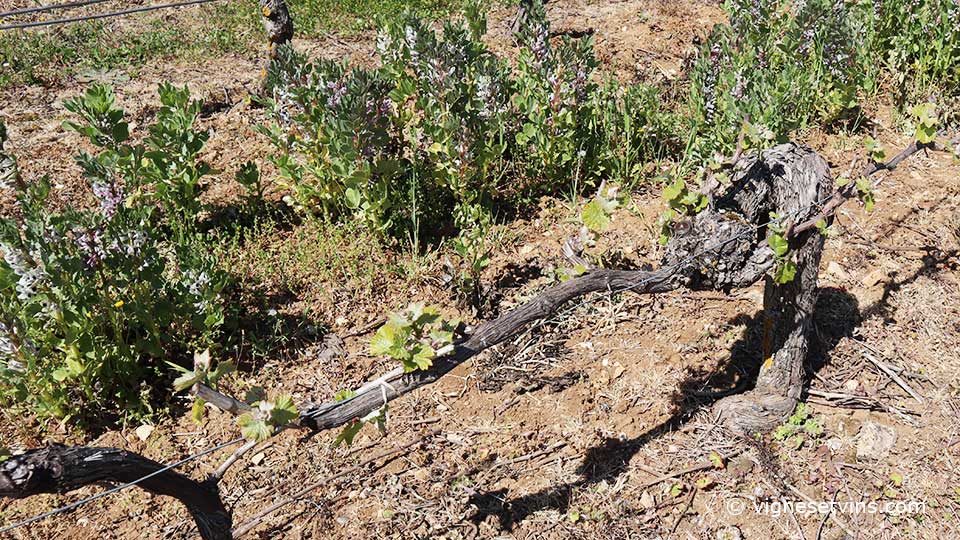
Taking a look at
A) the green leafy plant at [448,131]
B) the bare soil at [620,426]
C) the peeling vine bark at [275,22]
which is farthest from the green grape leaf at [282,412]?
the peeling vine bark at [275,22]

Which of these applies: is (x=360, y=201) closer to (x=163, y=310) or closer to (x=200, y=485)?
(x=163, y=310)

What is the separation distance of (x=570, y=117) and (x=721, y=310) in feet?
5.17

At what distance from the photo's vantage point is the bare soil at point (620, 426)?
3150 millimetres

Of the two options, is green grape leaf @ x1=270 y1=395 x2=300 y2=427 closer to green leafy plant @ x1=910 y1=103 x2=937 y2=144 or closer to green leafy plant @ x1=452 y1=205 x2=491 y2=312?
green leafy plant @ x1=452 y1=205 x2=491 y2=312

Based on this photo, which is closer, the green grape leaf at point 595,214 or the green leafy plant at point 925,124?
the green leafy plant at point 925,124

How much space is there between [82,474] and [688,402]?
102 inches

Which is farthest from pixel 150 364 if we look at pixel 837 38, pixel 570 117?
pixel 837 38

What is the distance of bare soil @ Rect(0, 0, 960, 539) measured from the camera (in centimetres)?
315

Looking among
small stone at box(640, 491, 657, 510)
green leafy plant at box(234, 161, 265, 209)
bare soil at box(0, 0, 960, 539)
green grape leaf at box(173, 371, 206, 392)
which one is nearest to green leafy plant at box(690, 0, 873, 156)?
bare soil at box(0, 0, 960, 539)

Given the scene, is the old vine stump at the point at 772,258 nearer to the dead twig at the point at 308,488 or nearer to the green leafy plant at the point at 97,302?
the dead twig at the point at 308,488

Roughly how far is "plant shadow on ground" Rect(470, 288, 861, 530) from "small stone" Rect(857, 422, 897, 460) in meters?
0.38

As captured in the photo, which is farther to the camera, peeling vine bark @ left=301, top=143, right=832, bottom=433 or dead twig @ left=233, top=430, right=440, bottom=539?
dead twig @ left=233, top=430, right=440, bottom=539

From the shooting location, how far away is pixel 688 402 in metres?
3.58

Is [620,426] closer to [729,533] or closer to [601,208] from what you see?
[729,533]
